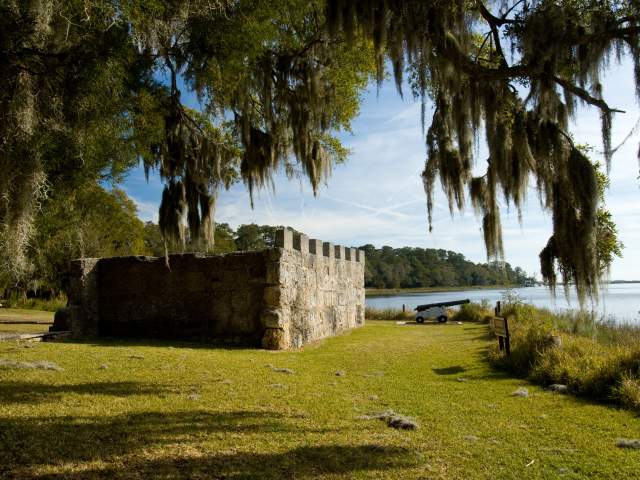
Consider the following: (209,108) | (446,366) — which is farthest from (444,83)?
(446,366)

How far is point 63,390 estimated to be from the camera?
5480mm

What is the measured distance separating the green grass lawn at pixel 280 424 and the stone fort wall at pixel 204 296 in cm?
272

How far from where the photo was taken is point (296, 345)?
1117cm

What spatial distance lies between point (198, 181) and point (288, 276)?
9.58 ft

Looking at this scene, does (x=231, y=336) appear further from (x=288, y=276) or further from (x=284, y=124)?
(x=284, y=124)

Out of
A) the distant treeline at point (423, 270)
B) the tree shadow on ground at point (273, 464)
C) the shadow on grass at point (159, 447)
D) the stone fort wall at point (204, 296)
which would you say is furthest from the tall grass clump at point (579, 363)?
the distant treeline at point (423, 270)

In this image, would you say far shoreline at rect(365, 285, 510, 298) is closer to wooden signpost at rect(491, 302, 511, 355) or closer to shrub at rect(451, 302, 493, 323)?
shrub at rect(451, 302, 493, 323)

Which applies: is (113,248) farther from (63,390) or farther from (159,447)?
(159,447)

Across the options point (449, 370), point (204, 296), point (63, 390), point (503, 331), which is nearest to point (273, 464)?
point (63, 390)

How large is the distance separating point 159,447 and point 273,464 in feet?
3.10

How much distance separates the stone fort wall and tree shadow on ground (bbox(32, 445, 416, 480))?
6.50m

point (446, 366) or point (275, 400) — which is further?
point (446, 366)

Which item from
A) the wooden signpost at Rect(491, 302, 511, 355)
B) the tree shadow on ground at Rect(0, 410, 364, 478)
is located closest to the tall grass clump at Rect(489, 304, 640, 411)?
the wooden signpost at Rect(491, 302, 511, 355)

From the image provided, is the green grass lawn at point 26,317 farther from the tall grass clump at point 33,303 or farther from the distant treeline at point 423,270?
the distant treeline at point 423,270
